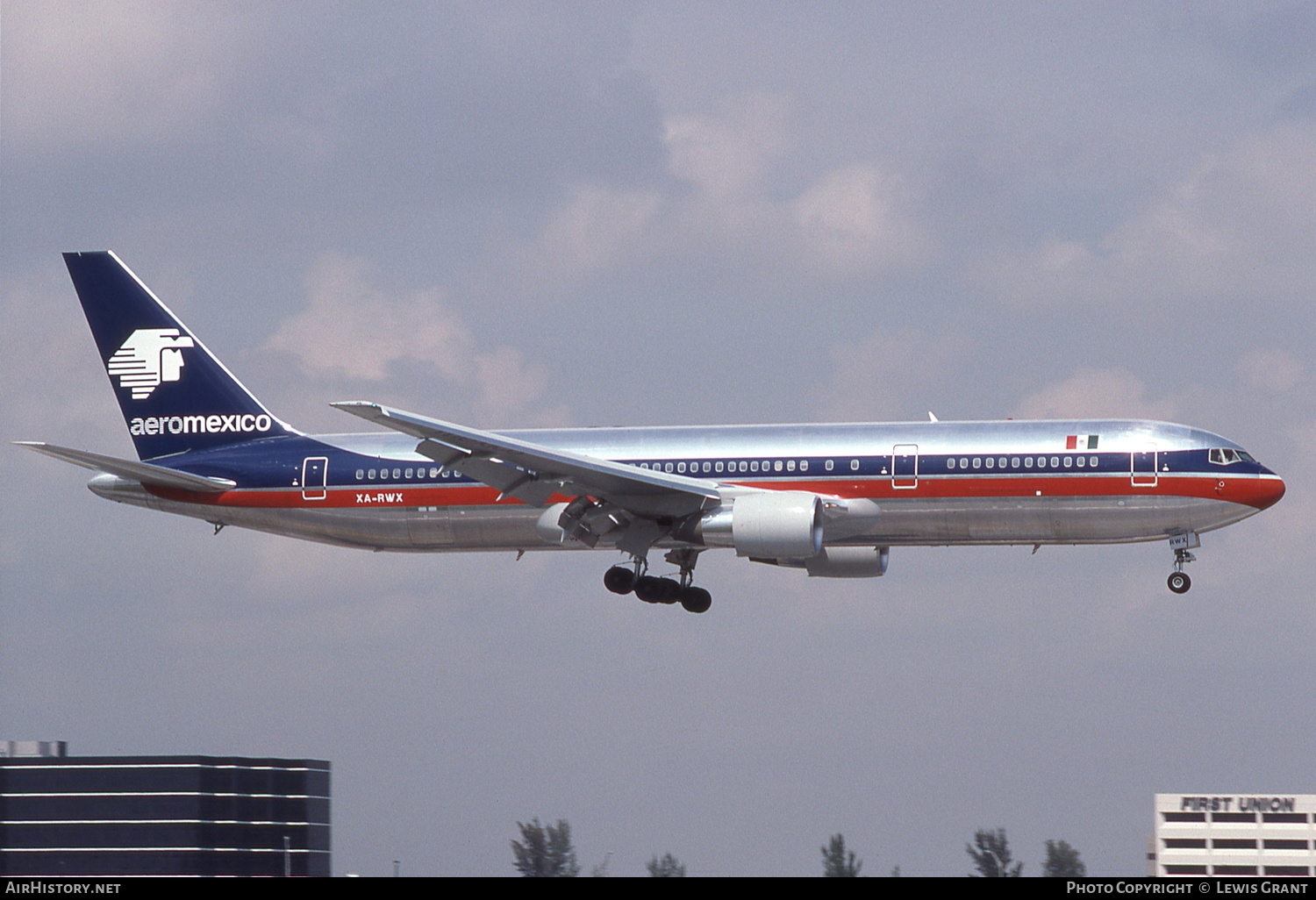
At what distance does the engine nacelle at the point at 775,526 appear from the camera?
49.1 m

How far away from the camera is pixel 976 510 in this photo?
5078cm

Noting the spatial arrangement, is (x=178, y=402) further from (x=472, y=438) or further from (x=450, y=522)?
(x=472, y=438)

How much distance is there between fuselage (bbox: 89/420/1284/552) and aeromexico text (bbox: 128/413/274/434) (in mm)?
5570

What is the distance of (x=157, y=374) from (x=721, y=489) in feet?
72.2

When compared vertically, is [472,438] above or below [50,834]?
above

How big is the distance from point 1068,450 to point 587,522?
1412 cm

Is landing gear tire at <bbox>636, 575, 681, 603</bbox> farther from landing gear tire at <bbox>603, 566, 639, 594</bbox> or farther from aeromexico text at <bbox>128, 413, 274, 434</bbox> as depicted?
aeromexico text at <bbox>128, 413, 274, 434</bbox>

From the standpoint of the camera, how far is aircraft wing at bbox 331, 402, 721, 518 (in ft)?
162

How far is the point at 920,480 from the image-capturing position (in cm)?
5091

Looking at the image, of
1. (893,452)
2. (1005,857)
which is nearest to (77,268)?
(893,452)

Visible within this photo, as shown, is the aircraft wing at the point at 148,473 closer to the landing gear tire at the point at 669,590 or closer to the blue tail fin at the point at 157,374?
the blue tail fin at the point at 157,374

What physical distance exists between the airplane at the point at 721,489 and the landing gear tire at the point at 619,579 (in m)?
0.04
